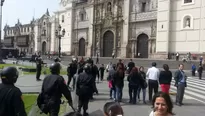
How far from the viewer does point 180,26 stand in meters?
Answer: 33.5

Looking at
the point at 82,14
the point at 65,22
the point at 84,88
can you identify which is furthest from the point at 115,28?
the point at 84,88

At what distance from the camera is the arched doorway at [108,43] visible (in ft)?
146

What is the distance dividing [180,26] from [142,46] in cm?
680

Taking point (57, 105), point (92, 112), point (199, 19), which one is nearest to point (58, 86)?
point (57, 105)

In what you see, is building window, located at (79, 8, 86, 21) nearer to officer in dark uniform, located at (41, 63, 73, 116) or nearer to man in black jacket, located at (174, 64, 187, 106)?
man in black jacket, located at (174, 64, 187, 106)

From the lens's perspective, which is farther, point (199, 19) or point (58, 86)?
point (199, 19)

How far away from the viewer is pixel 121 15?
1679 inches

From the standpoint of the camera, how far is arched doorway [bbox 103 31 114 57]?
4457 centimetres

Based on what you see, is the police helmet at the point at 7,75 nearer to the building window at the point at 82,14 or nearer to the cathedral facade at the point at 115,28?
the cathedral facade at the point at 115,28

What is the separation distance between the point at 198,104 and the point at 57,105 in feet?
24.0

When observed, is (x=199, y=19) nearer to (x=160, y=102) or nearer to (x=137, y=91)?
(x=137, y=91)

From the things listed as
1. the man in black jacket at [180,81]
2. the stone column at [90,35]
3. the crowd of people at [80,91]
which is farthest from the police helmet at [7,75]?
the stone column at [90,35]

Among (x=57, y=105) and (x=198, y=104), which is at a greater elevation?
(x=57, y=105)

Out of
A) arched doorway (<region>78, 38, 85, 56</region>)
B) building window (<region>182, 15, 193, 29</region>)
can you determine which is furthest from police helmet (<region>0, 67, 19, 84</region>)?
arched doorway (<region>78, 38, 85, 56</region>)
